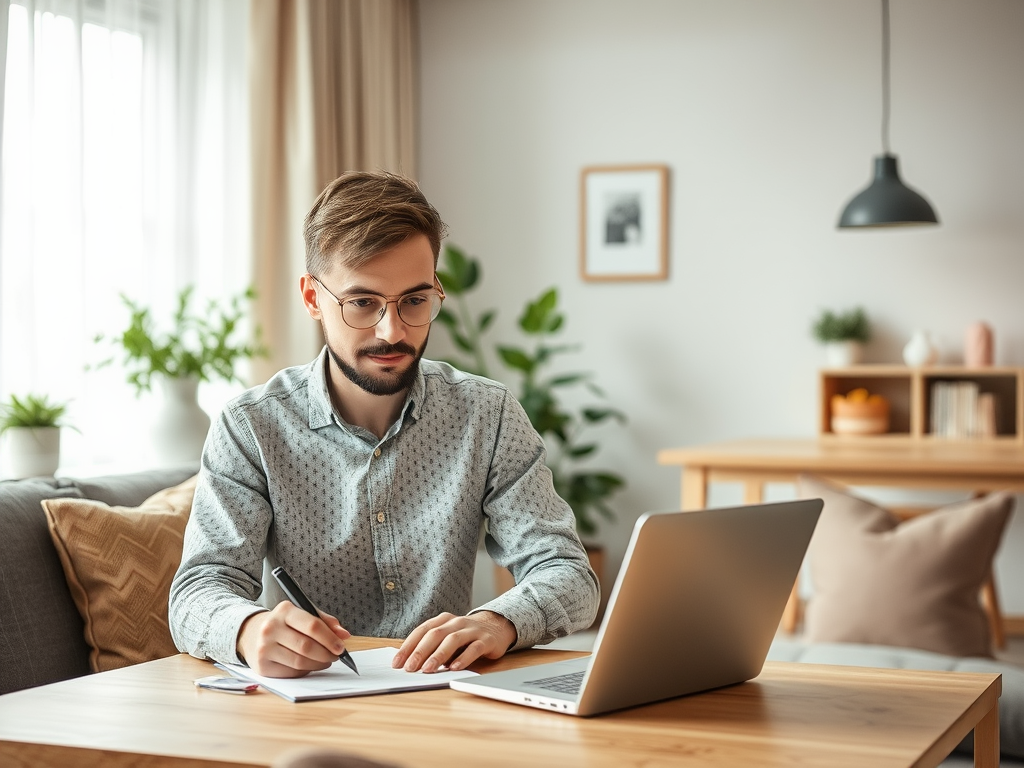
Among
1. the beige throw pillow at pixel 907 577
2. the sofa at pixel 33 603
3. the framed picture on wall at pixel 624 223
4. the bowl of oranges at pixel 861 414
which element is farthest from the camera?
the framed picture on wall at pixel 624 223

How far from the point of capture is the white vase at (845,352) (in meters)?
4.41

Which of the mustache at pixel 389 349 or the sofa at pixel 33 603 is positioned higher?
the mustache at pixel 389 349

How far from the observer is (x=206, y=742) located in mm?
1006

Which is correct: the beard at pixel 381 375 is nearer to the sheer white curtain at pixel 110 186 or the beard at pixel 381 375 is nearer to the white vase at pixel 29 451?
the white vase at pixel 29 451

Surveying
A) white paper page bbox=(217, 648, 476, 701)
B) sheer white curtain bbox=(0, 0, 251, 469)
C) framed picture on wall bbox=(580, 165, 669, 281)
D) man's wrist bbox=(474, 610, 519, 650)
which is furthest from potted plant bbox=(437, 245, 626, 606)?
white paper page bbox=(217, 648, 476, 701)

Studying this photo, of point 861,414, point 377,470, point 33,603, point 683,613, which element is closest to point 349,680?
point 683,613

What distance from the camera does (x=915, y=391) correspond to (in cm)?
426

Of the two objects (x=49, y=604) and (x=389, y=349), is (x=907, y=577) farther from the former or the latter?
(x=49, y=604)

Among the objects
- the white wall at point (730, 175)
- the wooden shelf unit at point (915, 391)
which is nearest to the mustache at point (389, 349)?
the wooden shelf unit at point (915, 391)

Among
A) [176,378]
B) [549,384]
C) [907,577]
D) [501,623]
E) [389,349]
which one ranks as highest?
[389,349]

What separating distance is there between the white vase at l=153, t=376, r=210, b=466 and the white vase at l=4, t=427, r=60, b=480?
424 mm

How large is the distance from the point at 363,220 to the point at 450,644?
0.58 metres

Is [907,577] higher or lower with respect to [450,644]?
lower

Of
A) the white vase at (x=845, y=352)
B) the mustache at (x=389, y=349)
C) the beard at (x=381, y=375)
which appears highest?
the mustache at (x=389, y=349)
